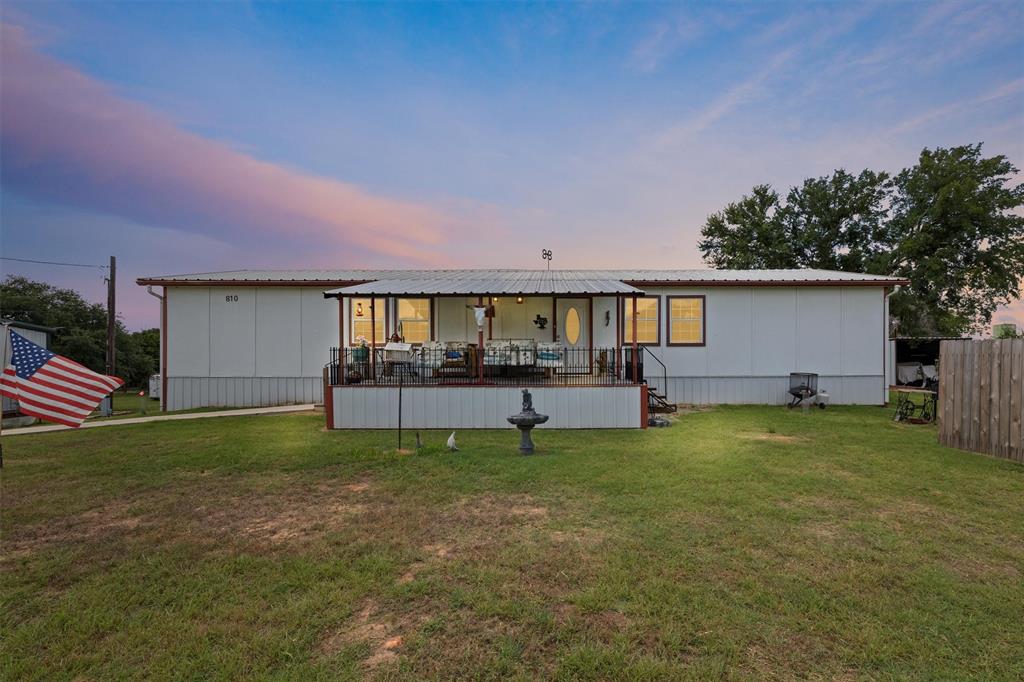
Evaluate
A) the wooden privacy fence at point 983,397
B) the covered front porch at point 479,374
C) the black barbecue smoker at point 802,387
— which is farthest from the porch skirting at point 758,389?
the wooden privacy fence at point 983,397

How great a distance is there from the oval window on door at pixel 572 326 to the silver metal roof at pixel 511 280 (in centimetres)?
101

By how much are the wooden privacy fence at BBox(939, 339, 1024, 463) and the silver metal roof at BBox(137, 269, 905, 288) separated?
18.1ft

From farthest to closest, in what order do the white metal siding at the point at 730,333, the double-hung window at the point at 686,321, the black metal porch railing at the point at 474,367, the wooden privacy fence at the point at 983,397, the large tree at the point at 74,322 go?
the large tree at the point at 74,322, the double-hung window at the point at 686,321, the white metal siding at the point at 730,333, the black metal porch railing at the point at 474,367, the wooden privacy fence at the point at 983,397

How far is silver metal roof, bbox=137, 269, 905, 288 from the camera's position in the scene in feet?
32.9

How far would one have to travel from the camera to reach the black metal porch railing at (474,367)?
959 cm

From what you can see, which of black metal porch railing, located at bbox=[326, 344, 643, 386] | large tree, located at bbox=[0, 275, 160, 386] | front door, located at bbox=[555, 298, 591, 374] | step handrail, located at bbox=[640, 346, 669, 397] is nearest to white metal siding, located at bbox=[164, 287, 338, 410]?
black metal porch railing, located at bbox=[326, 344, 643, 386]

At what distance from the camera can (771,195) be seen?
87.7ft

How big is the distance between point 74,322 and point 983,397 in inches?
1760

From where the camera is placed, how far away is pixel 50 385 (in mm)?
5547

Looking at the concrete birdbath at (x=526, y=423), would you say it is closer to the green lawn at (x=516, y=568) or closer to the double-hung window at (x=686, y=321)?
the green lawn at (x=516, y=568)

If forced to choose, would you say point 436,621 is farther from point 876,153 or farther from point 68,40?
point 876,153

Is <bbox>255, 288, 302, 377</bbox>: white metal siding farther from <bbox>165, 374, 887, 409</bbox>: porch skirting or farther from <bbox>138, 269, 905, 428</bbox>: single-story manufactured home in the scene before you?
<bbox>165, 374, 887, 409</bbox>: porch skirting

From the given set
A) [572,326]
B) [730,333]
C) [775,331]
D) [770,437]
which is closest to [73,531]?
[770,437]

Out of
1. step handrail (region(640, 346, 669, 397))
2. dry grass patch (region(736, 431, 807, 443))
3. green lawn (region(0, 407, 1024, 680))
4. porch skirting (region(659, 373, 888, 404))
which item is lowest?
dry grass patch (region(736, 431, 807, 443))
